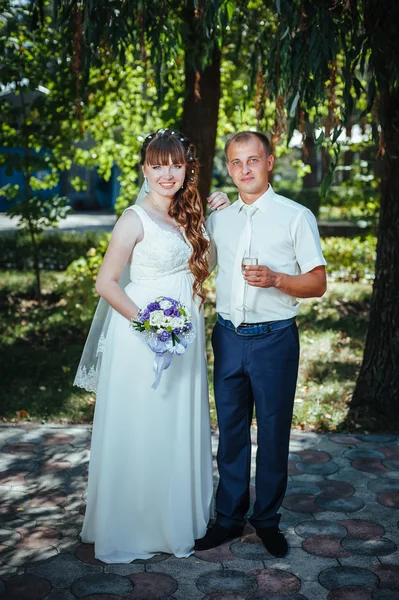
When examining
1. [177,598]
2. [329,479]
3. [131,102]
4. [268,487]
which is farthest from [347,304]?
[177,598]

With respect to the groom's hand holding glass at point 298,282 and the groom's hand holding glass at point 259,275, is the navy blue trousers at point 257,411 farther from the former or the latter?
the groom's hand holding glass at point 259,275

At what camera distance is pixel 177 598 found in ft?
10.2

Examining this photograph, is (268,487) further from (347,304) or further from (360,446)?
(347,304)

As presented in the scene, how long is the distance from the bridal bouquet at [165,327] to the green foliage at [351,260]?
863 centimetres

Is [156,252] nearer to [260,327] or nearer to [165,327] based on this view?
[165,327]

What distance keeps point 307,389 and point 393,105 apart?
104 inches

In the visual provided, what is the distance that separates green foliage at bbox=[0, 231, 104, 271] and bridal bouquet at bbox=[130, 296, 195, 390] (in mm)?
10043

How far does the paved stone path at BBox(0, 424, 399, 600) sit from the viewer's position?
319cm

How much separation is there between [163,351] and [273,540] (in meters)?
1.17

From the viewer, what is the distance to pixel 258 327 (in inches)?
138

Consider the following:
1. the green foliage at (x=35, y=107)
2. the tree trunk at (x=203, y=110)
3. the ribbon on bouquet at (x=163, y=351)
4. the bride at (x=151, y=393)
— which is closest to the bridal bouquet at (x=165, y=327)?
the ribbon on bouquet at (x=163, y=351)

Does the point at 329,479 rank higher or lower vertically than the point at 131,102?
lower

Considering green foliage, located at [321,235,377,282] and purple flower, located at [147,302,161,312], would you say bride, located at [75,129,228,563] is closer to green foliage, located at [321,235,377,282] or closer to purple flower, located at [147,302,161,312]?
purple flower, located at [147,302,161,312]

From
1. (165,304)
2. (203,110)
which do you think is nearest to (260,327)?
(165,304)
